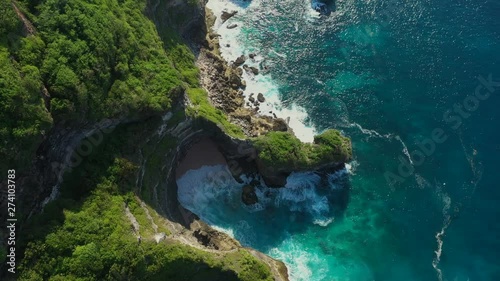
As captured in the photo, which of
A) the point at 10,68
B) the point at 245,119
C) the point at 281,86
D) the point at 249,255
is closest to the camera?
the point at 10,68

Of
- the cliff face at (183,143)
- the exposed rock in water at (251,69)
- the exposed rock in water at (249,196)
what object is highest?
the exposed rock in water at (251,69)

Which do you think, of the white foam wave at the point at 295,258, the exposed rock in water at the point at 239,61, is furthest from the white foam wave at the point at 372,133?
the exposed rock in water at the point at 239,61

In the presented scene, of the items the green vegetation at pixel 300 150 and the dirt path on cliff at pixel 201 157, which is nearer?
the green vegetation at pixel 300 150

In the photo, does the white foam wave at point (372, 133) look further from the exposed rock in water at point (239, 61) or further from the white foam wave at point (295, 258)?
the exposed rock in water at point (239, 61)

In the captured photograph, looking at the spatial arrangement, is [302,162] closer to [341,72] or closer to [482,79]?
[341,72]

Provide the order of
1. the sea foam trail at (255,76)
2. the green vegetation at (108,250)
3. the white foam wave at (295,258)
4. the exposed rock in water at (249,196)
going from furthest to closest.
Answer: the sea foam trail at (255,76) < the exposed rock in water at (249,196) < the white foam wave at (295,258) < the green vegetation at (108,250)

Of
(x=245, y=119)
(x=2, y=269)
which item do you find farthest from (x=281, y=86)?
(x=2, y=269)

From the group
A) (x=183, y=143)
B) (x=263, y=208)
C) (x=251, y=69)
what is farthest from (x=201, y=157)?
(x=251, y=69)
